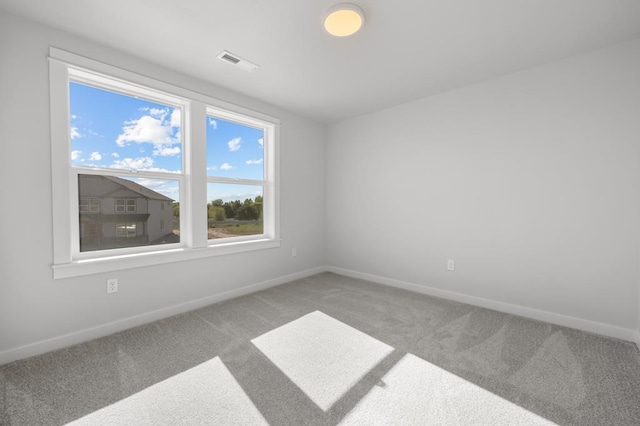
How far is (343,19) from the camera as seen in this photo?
1849mm

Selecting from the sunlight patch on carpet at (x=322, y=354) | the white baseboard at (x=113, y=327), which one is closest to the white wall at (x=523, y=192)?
the sunlight patch on carpet at (x=322, y=354)

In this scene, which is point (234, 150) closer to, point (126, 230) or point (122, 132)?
point (122, 132)

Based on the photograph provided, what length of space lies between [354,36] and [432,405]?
2.60 metres

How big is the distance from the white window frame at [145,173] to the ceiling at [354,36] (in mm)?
258

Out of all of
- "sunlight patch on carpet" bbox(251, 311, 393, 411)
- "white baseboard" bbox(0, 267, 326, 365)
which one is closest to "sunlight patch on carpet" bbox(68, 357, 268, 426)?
"sunlight patch on carpet" bbox(251, 311, 393, 411)

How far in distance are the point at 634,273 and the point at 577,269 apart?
13.3 inches

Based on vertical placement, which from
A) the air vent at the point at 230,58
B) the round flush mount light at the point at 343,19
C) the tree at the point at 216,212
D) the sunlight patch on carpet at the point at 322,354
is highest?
the air vent at the point at 230,58

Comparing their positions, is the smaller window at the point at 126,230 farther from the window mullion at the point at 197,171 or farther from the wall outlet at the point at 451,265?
the wall outlet at the point at 451,265

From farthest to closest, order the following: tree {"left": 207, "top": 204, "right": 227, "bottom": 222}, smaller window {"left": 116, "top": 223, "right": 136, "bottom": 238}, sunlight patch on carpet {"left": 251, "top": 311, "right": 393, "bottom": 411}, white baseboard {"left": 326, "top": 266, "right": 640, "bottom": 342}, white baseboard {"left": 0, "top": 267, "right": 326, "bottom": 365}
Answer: tree {"left": 207, "top": 204, "right": 227, "bottom": 222}, smaller window {"left": 116, "top": 223, "right": 136, "bottom": 238}, white baseboard {"left": 326, "top": 266, "right": 640, "bottom": 342}, white baseboard {"left": 0, "top": 267, "right": 326, "bottom": 365}, sunlight patch on carpet {"left": 251, "top": 311, "right": 393, "bottom": 411}

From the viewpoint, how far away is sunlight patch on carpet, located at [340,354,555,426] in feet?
4.65

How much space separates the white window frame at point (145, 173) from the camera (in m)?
2.06

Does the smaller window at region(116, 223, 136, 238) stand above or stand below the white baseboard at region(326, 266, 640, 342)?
above

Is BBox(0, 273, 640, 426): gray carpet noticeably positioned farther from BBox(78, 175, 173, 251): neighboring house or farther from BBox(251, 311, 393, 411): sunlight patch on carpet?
BBox(78, 175, 173, 251): neighboring house

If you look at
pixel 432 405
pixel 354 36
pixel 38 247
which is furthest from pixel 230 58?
pixel 432 405
